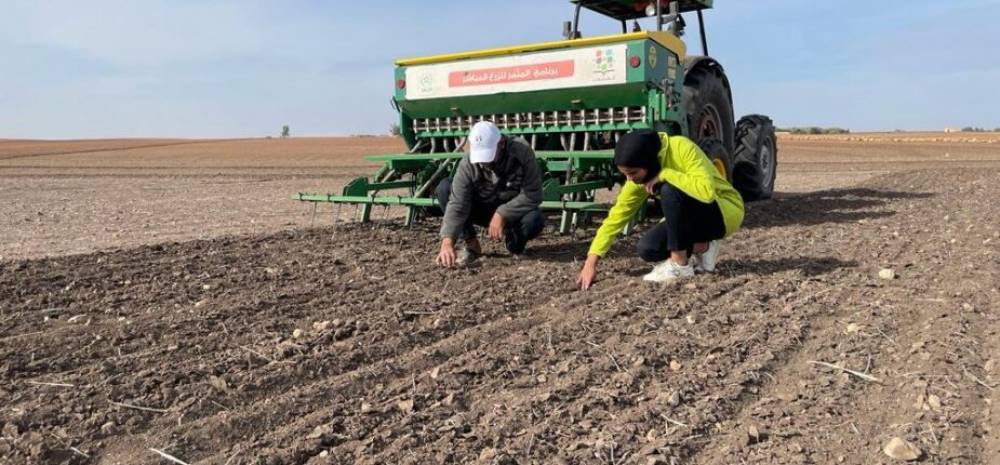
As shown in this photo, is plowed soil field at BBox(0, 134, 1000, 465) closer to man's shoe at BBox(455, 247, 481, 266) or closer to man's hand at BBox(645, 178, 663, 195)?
man's shoe at BBox(455, 247, 481, 266)

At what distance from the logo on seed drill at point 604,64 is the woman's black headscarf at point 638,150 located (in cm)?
258

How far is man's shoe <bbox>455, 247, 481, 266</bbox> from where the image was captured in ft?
17.9

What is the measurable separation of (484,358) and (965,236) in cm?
523

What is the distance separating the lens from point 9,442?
250 cm

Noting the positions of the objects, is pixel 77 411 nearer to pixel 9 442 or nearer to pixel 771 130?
pixel 9 442

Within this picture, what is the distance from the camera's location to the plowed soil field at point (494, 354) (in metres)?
2.51

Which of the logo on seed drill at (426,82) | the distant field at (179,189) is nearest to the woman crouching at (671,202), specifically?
the logo on seed drill at (426,82)

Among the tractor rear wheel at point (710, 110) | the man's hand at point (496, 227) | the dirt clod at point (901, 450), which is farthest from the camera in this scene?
the tractor rear wheel at point (710, 110)

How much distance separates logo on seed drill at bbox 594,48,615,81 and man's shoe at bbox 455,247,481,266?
2293mm

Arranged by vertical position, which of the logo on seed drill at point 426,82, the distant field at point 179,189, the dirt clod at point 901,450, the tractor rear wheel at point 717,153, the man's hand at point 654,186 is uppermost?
the logo on seed drill at point 426,82

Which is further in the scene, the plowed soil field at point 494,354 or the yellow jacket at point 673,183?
the yellow jacket at point 673,183

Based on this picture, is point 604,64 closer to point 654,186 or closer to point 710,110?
point 710,110

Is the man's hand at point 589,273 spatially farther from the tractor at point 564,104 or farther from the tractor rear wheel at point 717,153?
the tractor rear wheel at point 717,153

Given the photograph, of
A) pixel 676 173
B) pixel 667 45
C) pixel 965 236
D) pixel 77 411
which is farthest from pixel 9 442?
pixel 965 236
